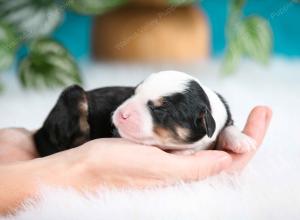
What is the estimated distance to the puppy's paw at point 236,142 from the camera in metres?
1.62

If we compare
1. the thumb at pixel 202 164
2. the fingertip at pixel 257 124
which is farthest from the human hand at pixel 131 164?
the fingertip at pixel 257 124

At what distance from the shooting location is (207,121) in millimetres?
1533

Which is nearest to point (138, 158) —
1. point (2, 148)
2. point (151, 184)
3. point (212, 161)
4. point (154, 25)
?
point (151, 184)

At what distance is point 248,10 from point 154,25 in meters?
0.89

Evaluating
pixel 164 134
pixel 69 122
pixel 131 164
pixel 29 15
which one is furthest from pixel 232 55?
pixel 131 164

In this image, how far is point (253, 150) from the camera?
5.38 feet

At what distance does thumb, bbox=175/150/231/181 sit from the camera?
1.51 meters

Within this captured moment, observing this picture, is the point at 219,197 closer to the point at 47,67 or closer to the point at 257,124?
the point at 257,124

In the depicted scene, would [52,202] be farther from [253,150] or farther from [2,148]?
[253,150]

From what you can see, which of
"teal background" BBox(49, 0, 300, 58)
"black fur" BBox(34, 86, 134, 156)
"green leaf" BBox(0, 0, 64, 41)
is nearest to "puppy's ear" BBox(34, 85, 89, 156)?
"black fur" BBox(34, 86, 134, 156)

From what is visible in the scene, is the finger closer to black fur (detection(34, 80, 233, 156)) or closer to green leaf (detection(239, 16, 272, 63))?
black fur (detection(34, 80, 233, 156))

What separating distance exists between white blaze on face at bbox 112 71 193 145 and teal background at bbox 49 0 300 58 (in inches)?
112

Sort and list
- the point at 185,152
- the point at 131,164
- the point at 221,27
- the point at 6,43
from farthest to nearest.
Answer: the point at 221,27, the point at 6,43, the point at 185,152, the point at 131,164

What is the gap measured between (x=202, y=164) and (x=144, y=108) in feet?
0.66
